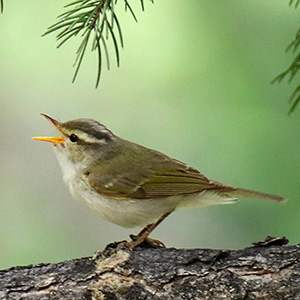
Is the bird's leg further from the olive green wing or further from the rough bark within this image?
the rough bark

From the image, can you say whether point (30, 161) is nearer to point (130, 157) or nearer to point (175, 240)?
point (175, 240)

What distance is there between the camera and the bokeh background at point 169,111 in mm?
4930

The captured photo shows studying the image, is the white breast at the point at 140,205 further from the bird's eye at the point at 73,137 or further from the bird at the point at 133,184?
the bird's eye at the point at 73,137

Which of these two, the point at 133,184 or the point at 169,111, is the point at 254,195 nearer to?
the point at 133,184

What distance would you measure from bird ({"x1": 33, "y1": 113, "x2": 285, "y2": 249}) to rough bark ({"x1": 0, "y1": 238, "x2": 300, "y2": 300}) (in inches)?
17.2

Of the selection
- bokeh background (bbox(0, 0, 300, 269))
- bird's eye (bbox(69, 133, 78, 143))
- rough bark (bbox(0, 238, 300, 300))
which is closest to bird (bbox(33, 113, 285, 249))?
bird's eye (bbox(69, 133, 78, 143))

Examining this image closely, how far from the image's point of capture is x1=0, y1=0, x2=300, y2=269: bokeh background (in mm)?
4930

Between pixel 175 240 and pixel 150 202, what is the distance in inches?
59.3

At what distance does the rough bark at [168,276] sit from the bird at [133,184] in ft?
1.44

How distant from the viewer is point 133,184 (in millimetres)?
4215

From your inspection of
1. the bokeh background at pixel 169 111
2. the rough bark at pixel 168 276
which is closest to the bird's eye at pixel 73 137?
the bokeh background at pixel 169 111

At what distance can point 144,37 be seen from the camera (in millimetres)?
5832

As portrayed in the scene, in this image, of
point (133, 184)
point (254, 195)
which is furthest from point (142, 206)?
point (254, 195)

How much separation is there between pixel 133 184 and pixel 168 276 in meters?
0.93
